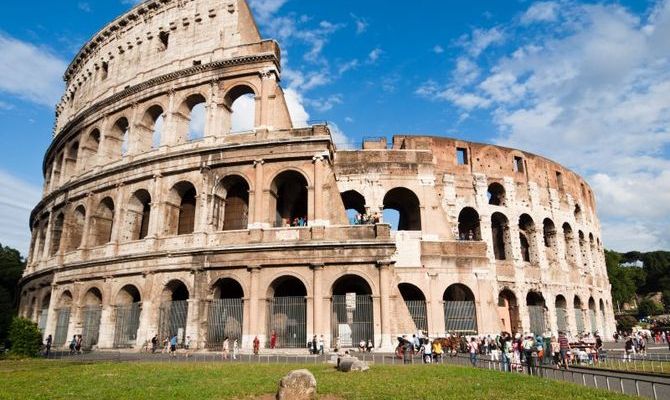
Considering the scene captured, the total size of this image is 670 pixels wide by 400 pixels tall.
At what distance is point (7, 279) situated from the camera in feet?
107

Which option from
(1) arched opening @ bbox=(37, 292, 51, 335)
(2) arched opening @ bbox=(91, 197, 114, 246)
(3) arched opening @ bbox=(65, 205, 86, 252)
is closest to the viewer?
(2) arched opening @ bbox=(91, 197, 114, 246)

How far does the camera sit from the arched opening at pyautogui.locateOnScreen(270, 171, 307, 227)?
19.7m

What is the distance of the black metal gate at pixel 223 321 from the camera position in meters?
18.0

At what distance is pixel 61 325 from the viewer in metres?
21.9

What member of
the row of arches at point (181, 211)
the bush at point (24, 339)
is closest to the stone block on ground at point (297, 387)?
the row of arches at point (181, 211)

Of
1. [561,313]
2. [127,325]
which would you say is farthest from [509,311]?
[127,325]

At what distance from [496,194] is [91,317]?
22.3m

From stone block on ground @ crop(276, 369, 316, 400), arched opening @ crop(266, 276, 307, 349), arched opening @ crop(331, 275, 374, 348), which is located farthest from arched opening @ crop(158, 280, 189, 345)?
stone block on ground @ crop(276, 369, 316, 400)

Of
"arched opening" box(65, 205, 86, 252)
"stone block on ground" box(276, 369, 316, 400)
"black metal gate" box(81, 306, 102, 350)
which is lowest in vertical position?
"stone block on ground" box(276, 369, 316, 400)

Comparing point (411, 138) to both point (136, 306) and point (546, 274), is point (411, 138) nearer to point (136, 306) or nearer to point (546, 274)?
point (546, 274)

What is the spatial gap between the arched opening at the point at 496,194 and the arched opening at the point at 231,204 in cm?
1408

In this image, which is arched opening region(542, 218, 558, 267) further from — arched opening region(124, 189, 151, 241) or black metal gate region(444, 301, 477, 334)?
arched opening region(124, 189, 151, 241)

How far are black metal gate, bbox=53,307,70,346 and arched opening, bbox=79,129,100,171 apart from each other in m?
7.75

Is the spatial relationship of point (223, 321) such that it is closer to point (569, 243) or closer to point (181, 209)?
point (181, 209)
